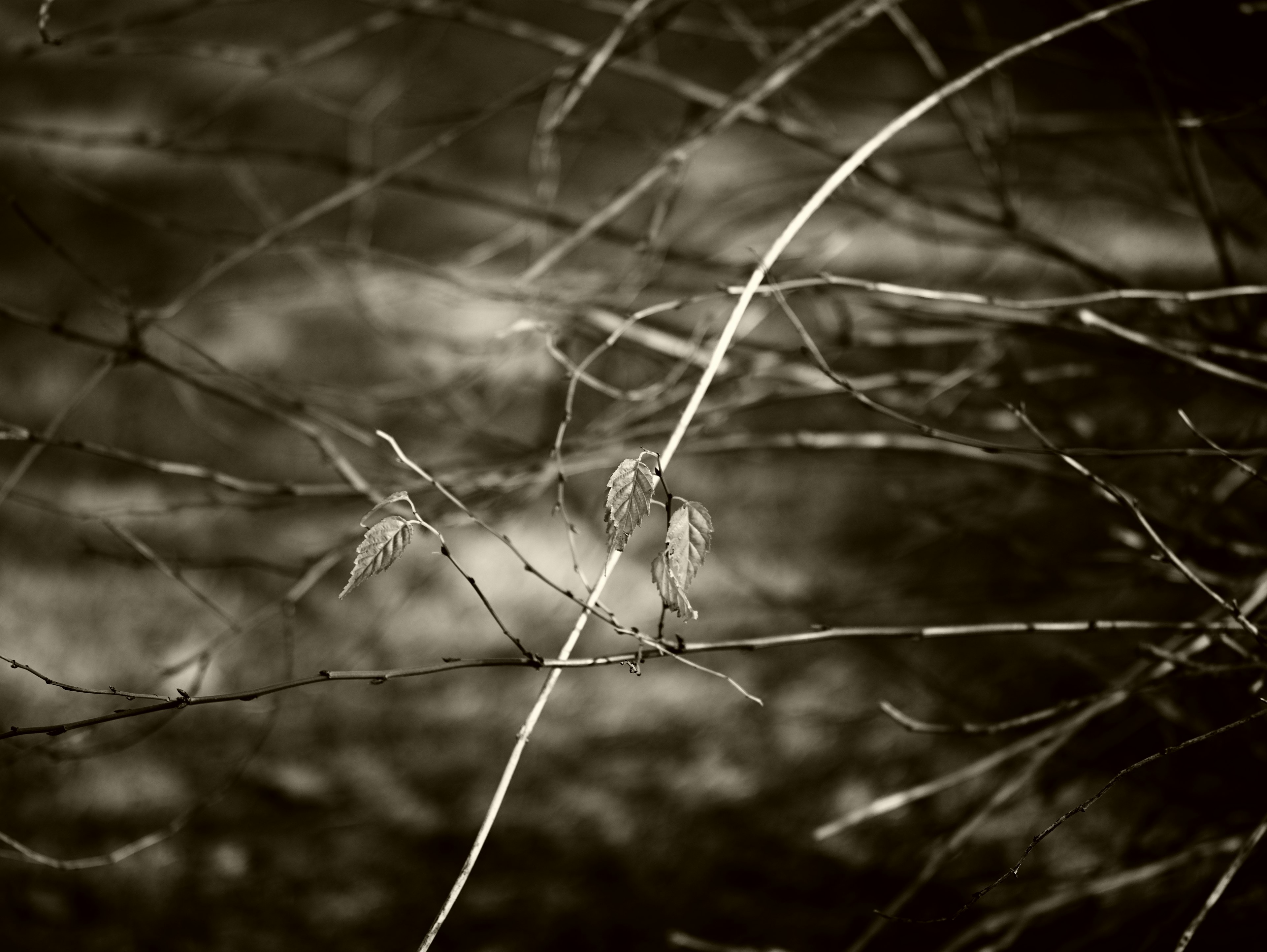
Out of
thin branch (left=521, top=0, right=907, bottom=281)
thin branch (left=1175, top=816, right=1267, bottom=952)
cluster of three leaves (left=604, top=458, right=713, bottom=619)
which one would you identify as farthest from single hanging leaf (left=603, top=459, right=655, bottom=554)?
thin branch (left=1175, top=816, right=1267, bottom=952)

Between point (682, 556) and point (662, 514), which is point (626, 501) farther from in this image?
point (662, 514)

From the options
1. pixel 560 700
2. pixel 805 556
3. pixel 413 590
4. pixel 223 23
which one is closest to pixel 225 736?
pixel 413 590

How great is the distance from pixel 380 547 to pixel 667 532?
0.69 ft

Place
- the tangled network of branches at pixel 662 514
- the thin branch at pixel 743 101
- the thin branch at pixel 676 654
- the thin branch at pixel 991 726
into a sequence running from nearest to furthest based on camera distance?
the thin branch at pixel 676 654
the thin branch at pixel 991 726
the thin branch at pixel 743 101
the tangled network of branches at pixel 662 514

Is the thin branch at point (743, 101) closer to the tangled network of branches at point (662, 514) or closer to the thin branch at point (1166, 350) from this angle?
the tangled network of branches at point (662, 514)

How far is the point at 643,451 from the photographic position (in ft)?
2.14

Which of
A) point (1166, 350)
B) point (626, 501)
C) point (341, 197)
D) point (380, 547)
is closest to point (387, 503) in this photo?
point (380, 547)

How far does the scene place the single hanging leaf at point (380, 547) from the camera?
63cm

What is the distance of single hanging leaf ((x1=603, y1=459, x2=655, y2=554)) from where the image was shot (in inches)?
23.9

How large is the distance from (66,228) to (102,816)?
0.96 meters

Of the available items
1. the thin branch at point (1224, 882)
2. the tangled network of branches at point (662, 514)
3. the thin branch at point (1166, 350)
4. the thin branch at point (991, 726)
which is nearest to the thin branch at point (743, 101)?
the tangled network of branches at point (662, 514)

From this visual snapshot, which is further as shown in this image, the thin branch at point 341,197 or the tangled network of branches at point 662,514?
the tangled network of branches at point 662,514

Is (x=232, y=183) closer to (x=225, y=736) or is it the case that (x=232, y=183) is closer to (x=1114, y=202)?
(x=225, y=736)

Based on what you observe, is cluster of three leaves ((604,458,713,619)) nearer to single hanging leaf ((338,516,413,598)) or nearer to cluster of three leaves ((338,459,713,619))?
cluster of three leaves ((338,459,713,619))
